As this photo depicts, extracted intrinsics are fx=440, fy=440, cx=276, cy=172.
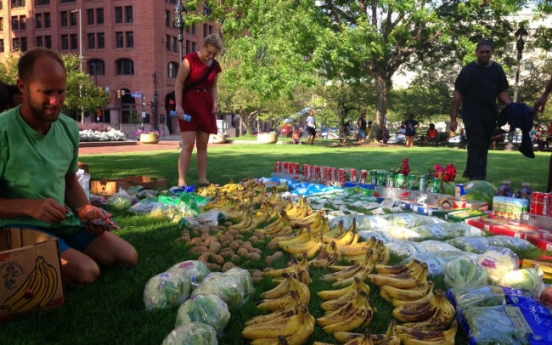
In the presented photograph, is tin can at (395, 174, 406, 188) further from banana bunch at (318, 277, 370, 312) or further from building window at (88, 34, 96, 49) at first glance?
building window at (88, 34, 96, 49)

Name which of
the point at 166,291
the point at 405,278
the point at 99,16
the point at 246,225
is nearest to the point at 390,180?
the point at 246,225

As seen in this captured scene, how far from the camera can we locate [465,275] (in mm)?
2971

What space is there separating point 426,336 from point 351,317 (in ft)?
1.31

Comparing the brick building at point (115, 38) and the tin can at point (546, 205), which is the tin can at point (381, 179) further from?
the brick building at point (115, 38)

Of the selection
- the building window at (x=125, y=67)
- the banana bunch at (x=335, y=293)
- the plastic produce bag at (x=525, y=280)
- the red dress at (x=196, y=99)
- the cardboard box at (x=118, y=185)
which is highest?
the building window at (x=125, y=67)

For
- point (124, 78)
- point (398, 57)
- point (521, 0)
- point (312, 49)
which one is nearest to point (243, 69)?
point (312, 49)

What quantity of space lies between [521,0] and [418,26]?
4864 millimetres

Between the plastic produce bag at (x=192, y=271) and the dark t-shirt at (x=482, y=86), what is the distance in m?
6.04

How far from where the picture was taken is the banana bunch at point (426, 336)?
2189 mm

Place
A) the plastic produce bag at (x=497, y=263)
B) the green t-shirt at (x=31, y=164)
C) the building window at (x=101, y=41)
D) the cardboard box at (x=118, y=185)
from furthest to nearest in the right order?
the building window at (x=101, y=41), the cardboard box at (x=118, y=185), the plastic produce bag at (x=497, y=263), the green t-shirt at (x=31, y=164)

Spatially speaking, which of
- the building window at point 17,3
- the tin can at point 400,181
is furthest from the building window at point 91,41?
the tin can at point 400,181

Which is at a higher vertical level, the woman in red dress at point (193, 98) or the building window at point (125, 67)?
the building window at point (125, 67)

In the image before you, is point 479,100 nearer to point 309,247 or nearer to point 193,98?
point 193,98

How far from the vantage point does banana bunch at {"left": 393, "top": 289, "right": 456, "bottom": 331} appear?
2.41m
